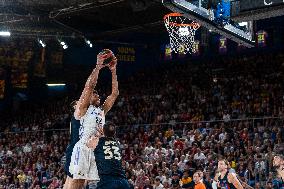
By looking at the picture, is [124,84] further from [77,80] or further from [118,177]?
[118,177]

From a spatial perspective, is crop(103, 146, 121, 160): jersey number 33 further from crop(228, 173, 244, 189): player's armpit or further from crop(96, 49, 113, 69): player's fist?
crop(228, 173, 244, 189): player's armpit

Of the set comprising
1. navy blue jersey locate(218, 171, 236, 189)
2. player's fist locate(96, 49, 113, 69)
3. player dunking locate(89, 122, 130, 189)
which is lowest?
navy blue jersey locate(218, 171, 236, 189)

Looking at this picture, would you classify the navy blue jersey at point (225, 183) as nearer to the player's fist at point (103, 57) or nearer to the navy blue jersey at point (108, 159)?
the navy blue jersey at point (108, 159)

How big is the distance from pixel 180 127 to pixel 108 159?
14.7 meters

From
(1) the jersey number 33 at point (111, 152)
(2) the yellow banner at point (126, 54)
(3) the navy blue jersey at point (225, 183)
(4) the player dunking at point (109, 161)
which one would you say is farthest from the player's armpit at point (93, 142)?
(2) the yellow banner at point (126, 54)

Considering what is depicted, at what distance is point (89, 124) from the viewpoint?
627cm

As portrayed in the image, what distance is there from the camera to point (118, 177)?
5.84m

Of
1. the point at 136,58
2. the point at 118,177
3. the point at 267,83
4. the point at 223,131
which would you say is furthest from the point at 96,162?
the point at 136,58

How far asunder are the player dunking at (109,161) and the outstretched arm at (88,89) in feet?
1.46

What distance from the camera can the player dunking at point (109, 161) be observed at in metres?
5.77

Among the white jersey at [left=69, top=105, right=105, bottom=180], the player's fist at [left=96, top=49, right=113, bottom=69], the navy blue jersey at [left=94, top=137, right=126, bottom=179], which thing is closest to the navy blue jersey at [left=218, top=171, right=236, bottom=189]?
the white jersey at [left=69, top=105, right=105, bottom=180]

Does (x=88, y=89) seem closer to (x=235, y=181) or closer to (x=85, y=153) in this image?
(x=85, y=153)

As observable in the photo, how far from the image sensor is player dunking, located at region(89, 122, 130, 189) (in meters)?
5.77

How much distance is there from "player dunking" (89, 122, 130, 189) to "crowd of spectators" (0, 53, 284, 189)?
910 cm
